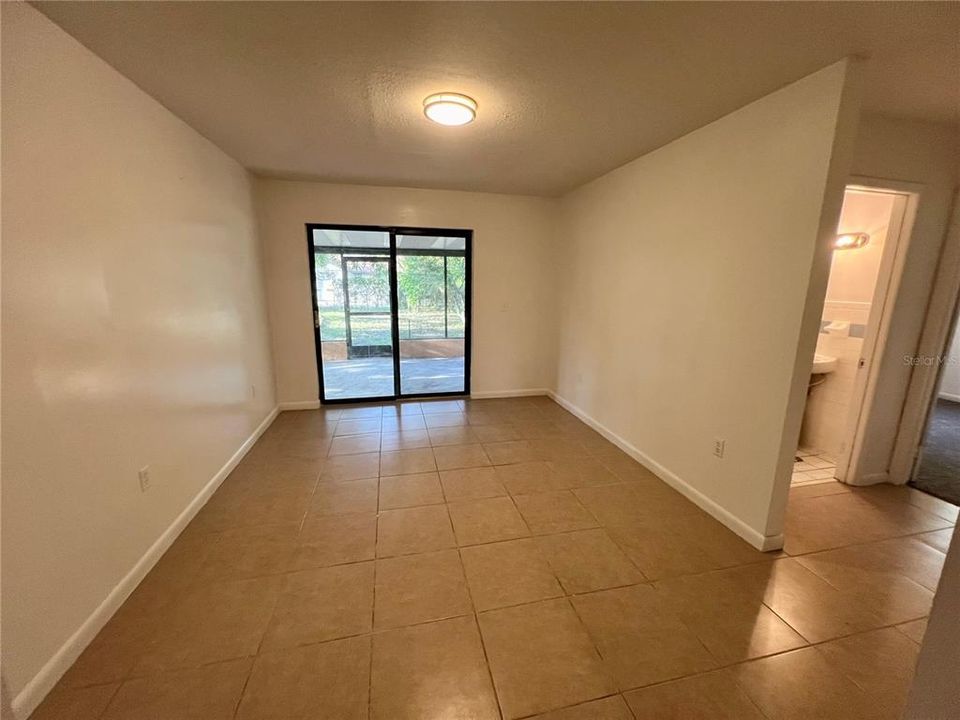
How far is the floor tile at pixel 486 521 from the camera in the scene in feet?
7.13

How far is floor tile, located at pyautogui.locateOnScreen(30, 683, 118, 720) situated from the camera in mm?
1248

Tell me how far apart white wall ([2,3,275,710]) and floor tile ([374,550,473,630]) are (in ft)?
3.75

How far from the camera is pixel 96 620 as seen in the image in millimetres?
1538

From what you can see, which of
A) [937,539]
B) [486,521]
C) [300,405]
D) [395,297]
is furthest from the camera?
[395,297]

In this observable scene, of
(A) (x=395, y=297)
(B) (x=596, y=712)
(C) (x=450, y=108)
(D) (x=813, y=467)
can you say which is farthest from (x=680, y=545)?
(A) (x=395, y=297)

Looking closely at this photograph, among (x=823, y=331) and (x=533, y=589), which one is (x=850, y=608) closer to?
(x=533, y=589)

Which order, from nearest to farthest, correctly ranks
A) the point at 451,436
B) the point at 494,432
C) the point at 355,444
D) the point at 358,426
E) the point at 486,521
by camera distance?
the point at 486,521 → the point at 355,444 → the point at 451,436 → the point at 494,432 → the point at 358,426

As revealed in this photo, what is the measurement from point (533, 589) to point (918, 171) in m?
3.38

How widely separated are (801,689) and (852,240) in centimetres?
321

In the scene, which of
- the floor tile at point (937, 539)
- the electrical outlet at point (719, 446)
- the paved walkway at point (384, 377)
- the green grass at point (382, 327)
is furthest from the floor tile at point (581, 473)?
the green grass at point (382, 327)

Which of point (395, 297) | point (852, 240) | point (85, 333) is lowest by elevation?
point (85, 333)

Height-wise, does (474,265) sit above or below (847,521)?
above

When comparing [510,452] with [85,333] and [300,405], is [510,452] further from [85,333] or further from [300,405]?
[85,333]

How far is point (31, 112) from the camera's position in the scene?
4.38 feet
